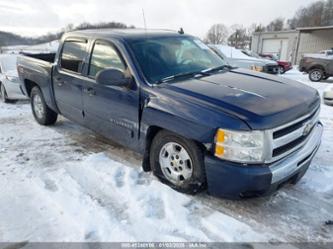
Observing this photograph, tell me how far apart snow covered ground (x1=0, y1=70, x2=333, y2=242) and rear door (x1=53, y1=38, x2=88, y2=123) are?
80 cm

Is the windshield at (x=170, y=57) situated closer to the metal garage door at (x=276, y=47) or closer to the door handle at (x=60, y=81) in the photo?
the door handle at (x=60, y=81)

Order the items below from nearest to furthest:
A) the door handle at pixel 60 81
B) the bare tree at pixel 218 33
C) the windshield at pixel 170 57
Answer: the windshield at pixel 170 57 → the door handle at pixel 60 81 → the bare tree at pixel 218 33

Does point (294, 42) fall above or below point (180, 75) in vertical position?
below

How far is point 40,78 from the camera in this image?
17.8ft

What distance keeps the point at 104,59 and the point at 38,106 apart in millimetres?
2782

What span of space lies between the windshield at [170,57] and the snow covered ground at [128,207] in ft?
4.40

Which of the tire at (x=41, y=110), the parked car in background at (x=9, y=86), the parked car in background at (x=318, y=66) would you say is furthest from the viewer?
the parked car in background at (x=318, y=66)

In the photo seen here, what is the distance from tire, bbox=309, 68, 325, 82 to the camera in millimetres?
14352

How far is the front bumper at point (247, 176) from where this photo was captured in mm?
2600

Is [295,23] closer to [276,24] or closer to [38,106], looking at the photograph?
[276,24]

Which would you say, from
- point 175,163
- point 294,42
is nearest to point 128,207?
point 175,163

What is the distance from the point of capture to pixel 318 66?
14.4 meters

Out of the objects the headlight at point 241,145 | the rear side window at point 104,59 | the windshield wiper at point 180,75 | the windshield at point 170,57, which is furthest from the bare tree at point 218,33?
the headlight at point 241,145

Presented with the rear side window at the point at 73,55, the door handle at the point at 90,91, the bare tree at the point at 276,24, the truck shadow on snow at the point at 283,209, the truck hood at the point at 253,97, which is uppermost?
the bare tree at the point at 276,24
